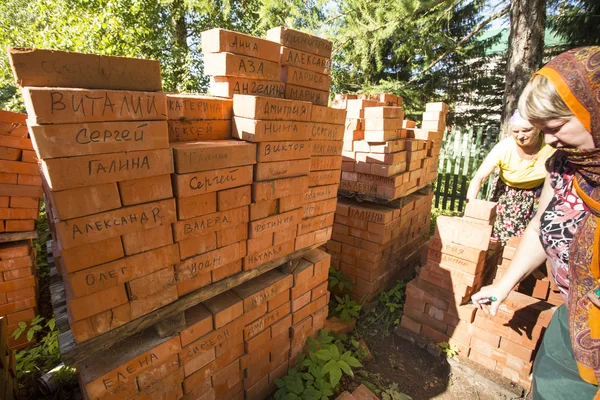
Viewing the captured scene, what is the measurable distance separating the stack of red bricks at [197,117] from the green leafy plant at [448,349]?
10.6 feet

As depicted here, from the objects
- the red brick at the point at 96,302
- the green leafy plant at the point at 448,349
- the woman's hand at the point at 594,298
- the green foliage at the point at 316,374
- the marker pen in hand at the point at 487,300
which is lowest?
the green leafy plant at the point at 448,349

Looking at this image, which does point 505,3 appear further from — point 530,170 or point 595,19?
point 530,170

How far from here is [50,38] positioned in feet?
23.2

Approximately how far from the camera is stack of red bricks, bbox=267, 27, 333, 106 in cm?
239

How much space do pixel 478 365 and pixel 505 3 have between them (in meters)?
9.07

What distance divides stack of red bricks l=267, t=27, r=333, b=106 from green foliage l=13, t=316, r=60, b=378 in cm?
350

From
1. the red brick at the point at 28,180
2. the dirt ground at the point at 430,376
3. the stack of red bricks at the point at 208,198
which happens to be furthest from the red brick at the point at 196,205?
the red brick at the point at 28,180

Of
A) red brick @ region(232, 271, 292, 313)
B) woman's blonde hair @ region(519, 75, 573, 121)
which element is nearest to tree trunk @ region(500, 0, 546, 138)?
woman's blonde hair @ region(519, 75, 573, 121)

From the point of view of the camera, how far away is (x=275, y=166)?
2.13 metres

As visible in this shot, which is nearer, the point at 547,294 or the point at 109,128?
the point at 109,128

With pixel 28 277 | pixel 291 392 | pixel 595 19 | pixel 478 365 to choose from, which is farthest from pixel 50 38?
pixel 595 19

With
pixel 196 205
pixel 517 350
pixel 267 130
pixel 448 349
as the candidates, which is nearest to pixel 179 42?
pixel 267 130

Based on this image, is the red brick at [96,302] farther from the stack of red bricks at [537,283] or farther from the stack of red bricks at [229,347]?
the stack of red bricks at [537,283]

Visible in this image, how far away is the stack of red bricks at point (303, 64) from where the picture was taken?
2395mm
